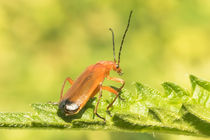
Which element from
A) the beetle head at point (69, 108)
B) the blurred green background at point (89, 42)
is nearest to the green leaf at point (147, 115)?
the beetle head at point (69, 108)

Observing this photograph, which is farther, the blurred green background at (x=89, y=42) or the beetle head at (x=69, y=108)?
the blurred green background at (x=89, y=42)

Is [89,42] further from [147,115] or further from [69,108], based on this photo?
[147,115]

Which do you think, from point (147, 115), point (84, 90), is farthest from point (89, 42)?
point (147, 115)

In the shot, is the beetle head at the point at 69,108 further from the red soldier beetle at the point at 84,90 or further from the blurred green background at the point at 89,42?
the blurred green background at the point at 89,42

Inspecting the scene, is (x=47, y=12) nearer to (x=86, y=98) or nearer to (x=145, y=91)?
(x=86, y=98)

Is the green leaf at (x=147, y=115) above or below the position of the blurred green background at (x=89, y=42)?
below

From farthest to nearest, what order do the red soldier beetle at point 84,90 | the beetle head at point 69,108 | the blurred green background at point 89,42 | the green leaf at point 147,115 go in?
the blurred green background at point 89,42, the red soldier beetle at point 84,90, the beetle head at point 69,108, the green leaf at point 147,115


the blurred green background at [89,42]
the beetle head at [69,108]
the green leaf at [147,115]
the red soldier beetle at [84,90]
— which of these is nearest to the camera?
the green leaf at [147,115]
